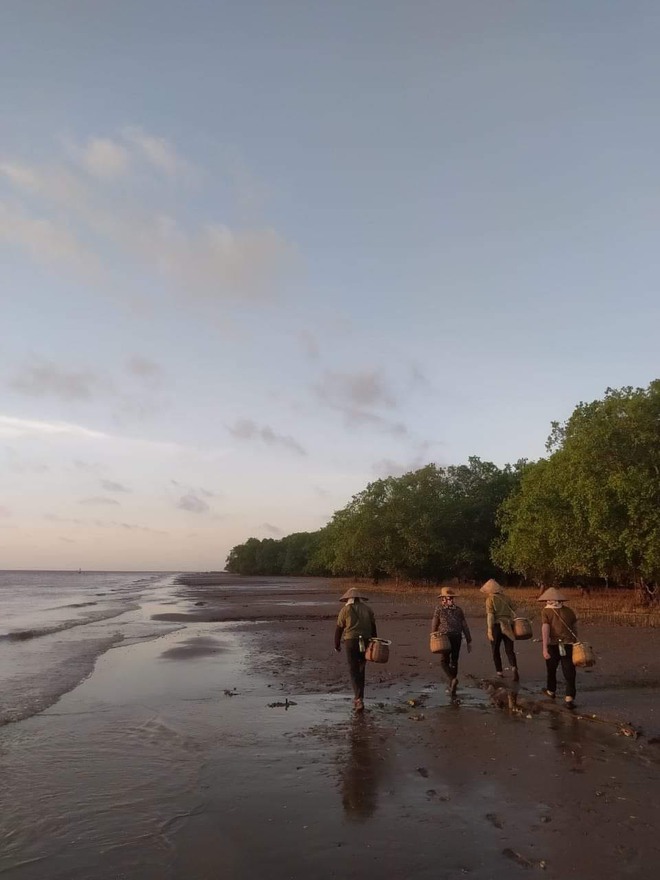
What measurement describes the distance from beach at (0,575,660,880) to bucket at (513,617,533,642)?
935 millimetres

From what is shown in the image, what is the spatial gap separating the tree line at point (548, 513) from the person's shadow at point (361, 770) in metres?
22.1

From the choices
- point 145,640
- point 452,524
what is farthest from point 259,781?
point 452,524

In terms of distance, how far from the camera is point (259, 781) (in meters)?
7.43

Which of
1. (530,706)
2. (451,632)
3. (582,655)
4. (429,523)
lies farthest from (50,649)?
(429,523)

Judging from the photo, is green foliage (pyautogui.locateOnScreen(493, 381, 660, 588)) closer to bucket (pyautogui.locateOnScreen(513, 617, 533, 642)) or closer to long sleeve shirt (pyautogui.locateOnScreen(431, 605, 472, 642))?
bucket (pyautogui.locateOnScreen(513, 617, 533, 642))

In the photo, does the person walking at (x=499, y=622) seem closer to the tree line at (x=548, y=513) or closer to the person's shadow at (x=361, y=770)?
the person's shadow at (x=361, y=770)

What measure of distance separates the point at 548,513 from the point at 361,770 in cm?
2980

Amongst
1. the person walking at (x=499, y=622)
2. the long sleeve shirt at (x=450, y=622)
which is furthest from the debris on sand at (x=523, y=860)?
the person walking at (x=499, y=622)

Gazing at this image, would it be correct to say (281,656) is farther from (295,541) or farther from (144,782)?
(295,541)

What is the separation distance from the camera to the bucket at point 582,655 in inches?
412

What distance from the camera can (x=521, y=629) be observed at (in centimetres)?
1248

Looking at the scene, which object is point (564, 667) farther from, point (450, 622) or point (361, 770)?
point (361, 770)

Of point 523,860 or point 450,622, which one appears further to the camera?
point 450,622

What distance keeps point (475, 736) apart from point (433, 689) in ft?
11.9
